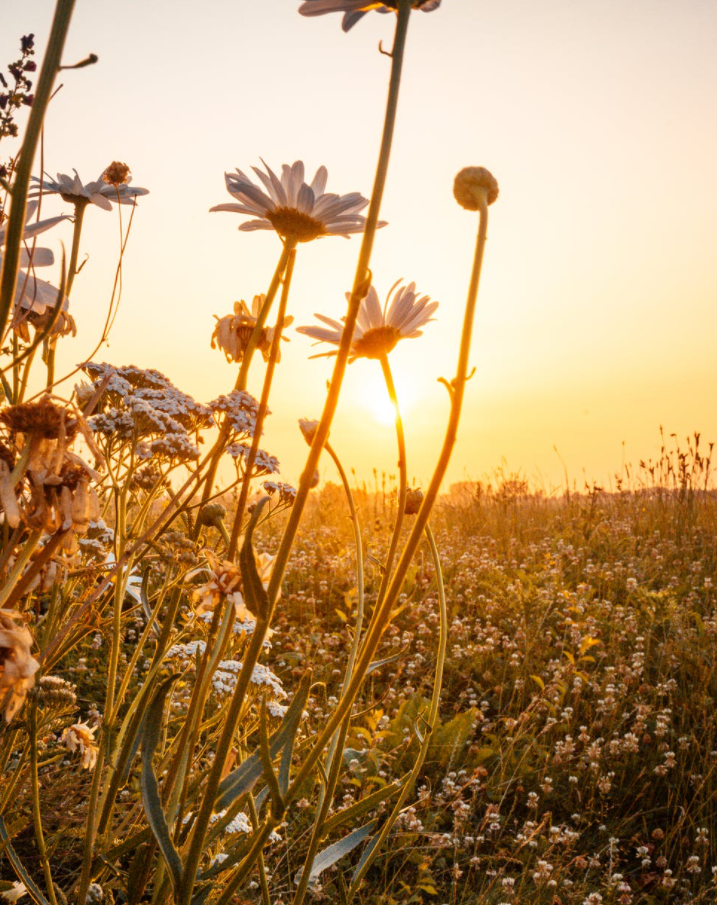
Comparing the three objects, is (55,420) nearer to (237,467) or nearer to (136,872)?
(136,872)

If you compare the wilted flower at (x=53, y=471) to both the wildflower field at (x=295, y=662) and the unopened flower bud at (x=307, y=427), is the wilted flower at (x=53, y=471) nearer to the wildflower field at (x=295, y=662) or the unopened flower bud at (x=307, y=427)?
the wildflower field at (x=295, y=662)

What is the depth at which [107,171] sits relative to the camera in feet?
4.93

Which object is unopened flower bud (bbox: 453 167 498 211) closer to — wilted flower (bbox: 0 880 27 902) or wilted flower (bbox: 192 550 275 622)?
wilted flower (bbox: 192 550 275 622)

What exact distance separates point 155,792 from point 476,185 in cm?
87

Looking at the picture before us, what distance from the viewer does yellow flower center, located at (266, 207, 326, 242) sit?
3.52ft

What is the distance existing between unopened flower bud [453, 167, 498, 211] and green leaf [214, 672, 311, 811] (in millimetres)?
624

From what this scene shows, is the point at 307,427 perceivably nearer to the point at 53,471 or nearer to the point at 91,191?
the point at 91,191

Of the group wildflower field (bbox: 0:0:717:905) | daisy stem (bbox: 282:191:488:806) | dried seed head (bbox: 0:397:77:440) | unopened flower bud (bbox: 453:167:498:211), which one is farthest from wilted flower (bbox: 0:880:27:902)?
unopened flower bud (bbox: 453:167:498:211)

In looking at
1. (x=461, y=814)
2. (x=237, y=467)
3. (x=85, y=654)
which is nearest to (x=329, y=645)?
(x=85, y=654)

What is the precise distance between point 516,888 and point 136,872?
1396mm

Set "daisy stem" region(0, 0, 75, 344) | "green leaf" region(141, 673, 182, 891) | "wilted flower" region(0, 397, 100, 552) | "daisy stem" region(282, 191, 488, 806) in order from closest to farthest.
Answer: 1. "daisy stem" region(0, 0, 75, 344)
2. "wilted flower" region(0, 397, 100, 552)
3. "daisy stem" region(282, 191, 488, 806)
4. "green leaf" region(141, 673, 182, 891)

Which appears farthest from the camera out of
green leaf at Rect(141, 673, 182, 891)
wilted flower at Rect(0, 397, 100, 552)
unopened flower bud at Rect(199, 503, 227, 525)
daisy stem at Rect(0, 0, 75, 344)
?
unopened flower bud at Rect(199, 503, 227, 525)

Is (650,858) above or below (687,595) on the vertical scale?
below

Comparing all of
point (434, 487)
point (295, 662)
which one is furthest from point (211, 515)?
A: point (295, 662)
